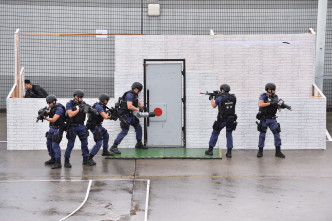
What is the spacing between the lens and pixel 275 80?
47.9ft

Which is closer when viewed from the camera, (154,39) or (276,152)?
(276,152)

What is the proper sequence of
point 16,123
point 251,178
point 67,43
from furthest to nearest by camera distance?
1. point 67,43
2. point 16,123
3. point 251,178

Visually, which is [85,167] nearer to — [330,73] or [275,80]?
[275,80]

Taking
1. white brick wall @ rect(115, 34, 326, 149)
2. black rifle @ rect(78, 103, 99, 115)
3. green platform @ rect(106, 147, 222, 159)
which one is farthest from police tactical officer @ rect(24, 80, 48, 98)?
black rifle @ rect(78, 103, 99, 115)

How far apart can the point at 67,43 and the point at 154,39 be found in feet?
18.6

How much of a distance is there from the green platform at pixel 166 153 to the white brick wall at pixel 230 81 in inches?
14.5

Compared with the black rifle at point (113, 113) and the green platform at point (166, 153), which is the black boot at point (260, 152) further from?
the black rifle at point (113, 113)

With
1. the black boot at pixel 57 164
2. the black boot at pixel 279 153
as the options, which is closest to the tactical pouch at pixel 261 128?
the black boot at pixel 279 153

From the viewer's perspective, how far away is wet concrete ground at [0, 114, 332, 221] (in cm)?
885

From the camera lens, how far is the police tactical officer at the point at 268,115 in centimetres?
1280

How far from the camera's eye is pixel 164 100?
13930 millimetres

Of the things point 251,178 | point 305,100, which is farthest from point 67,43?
point 251,178

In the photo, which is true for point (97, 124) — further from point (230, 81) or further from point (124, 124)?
point (230, 81)

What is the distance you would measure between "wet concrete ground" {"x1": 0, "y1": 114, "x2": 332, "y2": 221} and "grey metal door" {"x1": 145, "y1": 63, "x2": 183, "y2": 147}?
4.65 ft
